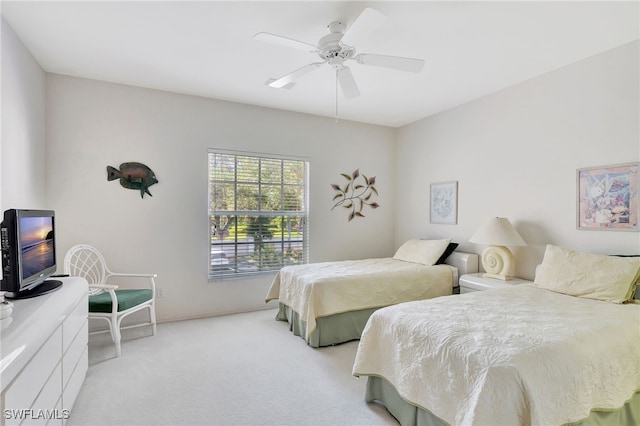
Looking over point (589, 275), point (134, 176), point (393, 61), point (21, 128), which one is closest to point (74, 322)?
point (21, 128)

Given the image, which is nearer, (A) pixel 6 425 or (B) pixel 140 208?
(A) pixel 6 425

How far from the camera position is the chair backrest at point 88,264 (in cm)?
315

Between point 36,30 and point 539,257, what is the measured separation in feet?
16.2

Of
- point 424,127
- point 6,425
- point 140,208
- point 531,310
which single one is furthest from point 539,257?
point 140,208

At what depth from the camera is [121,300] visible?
9.20ft

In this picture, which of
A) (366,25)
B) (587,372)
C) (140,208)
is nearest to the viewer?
(587,372)

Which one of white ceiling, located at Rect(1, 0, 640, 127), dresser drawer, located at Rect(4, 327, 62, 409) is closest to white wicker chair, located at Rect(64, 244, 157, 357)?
dresser drawer, located at Rect(4, 327, 62, 409)

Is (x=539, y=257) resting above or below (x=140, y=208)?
below

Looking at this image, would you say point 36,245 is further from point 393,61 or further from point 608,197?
point 608,197

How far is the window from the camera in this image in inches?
157

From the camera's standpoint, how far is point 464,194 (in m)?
4.04

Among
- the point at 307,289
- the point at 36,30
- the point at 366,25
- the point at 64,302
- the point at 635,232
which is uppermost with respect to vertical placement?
the point at 36,30

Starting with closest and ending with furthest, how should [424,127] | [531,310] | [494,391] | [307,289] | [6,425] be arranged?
1. [6,425]
2. [494,391]
3. [531,310]
4. [307,289]
5. [424,127]

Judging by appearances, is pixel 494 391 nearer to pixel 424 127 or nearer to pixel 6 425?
pixel 6 425
